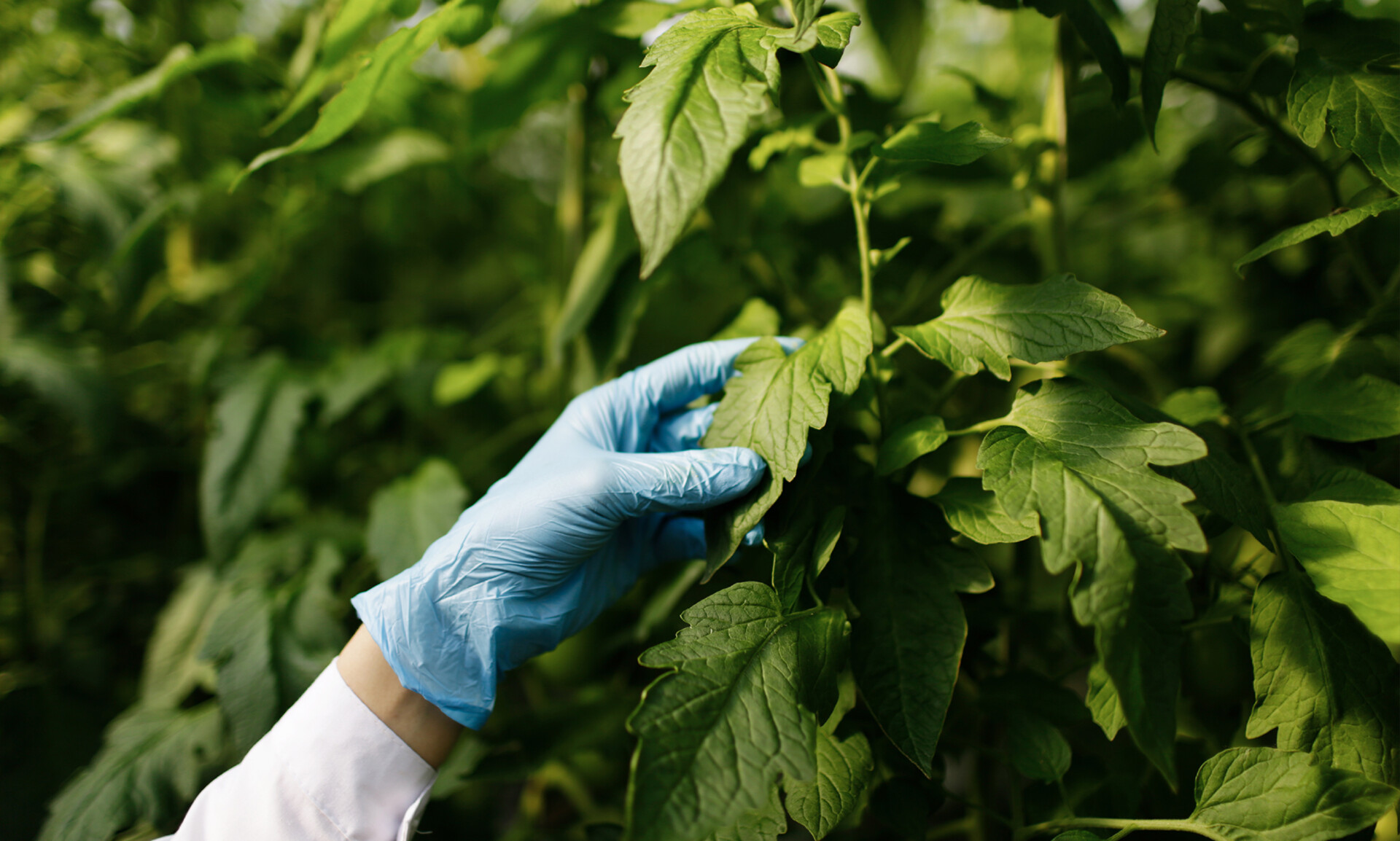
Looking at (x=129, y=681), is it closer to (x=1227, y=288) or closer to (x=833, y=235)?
(x=833, y=235)

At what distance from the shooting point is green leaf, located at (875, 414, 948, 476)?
0.51m

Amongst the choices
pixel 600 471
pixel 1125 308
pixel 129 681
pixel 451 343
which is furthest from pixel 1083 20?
pixel 129 681

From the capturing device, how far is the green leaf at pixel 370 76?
2.00ft

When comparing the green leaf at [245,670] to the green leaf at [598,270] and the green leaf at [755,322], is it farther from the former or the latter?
the green leaf at [755,322]

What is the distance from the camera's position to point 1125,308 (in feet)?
1.57

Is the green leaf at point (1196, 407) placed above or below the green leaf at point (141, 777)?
below

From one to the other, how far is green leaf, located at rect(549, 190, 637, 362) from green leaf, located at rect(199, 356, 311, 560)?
1.22ft

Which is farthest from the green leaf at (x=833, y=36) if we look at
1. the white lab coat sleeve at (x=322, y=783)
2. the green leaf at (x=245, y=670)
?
the green leaf at (x=245, y=670)

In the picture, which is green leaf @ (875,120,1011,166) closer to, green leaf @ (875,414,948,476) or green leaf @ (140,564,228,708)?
green leaf @ (875,414,948,476)

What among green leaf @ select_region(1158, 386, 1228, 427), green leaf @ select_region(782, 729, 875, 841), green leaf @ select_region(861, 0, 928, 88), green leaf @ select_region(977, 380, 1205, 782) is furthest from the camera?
green leaf @ select_region(861, 0, 928, 88)

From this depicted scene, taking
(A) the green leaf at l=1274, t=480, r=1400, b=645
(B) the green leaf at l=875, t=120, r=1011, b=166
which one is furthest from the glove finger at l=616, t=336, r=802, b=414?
(A) the green leaf at l=1274, t=480, r=1400, b=645

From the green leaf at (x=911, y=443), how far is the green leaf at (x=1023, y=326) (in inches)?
1.8

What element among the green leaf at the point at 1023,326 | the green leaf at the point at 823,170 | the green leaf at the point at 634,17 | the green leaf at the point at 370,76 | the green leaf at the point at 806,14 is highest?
the green leaf at the point at 370,76

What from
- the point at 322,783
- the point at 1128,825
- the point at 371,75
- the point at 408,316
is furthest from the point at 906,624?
the point at 408,316
